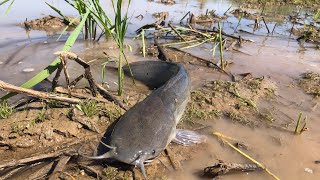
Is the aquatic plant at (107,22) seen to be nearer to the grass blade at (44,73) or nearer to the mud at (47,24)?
the grass blade at (44,73)

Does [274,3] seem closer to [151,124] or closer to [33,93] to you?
[151,124]

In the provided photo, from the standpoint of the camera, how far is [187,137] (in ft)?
8.50

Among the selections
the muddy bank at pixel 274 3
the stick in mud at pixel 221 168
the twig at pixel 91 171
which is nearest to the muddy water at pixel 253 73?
the stick in mud at pixel 221 168

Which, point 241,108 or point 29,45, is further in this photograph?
point 29,45

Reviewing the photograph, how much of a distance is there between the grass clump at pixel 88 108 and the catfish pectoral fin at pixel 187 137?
0.74 meters

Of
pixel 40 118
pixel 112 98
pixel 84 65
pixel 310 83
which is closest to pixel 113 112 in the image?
pixel 112 98

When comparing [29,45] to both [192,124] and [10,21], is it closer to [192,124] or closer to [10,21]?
[10,21]

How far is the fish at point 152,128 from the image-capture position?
83.4 inches

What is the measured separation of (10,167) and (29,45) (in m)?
3.35

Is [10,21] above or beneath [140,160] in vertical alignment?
above

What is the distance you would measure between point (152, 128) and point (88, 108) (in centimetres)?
65

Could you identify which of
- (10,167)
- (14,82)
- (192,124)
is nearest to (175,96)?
(192,124)

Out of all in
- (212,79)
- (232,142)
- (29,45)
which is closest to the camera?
(232,142)

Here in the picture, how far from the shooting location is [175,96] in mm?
2980
